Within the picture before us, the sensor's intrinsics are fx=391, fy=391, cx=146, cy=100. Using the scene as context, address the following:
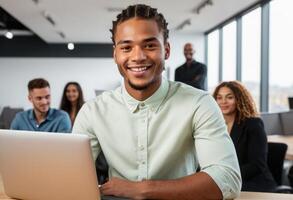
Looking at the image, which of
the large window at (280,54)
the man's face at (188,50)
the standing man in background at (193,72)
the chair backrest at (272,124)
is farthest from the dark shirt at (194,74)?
the chair backrest at (272,124)

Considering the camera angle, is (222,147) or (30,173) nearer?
(30,173)

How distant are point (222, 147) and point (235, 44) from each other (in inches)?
239

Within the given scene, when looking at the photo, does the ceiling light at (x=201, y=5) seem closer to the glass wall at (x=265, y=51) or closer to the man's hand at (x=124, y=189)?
the glass wall at (x=265, y=51)

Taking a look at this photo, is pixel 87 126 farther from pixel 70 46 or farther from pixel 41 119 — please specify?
pixel 70 46

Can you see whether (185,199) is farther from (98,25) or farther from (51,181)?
(98,25)

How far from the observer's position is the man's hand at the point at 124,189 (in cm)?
107

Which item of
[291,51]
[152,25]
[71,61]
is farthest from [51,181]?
[71,61]

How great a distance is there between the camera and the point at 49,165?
1.00 metres

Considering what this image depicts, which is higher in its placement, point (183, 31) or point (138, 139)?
point (183, 31)

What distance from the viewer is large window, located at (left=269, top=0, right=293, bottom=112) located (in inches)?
197

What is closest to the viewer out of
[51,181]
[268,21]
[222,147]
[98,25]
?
[51,181]

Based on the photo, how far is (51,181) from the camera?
103 centimetres

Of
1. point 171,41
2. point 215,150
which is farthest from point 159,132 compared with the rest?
point 171,41

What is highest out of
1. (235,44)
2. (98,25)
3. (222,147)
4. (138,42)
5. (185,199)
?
(98,25)
